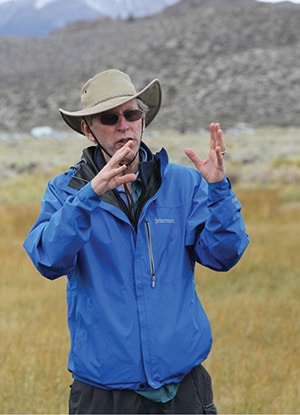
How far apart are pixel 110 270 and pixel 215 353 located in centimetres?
401

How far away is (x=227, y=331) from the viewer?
321 inches

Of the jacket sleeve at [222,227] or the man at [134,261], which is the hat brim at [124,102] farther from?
the jacket sleeve at [222,227]

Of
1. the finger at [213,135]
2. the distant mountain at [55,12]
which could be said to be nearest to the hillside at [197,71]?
the distant mountain at [55,12]

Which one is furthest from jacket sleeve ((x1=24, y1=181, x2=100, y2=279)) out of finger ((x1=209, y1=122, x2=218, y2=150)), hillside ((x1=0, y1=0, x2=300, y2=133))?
hillside ((x1=0, y1=0, x2=300, y2=133))

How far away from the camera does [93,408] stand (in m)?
3.28

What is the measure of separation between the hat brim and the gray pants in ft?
3.49

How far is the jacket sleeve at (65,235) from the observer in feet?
10.1

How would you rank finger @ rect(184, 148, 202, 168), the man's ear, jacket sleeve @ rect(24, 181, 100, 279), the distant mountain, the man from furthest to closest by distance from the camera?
the distant mountain < the man's ear < finger @ rect(184, 148, 202, 168) < the man < jacket sleeve @ rect(24, 181, 100, 279)

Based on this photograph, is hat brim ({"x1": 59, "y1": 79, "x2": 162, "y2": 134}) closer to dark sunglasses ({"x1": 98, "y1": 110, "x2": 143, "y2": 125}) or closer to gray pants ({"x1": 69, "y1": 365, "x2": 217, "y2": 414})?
dark sunglasses ({"x1": 98, "y1": 110, "x2": 143, "y2": 125})

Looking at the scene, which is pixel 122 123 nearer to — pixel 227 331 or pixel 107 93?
pixel 107 93

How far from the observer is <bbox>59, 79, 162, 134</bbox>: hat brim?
133 inches

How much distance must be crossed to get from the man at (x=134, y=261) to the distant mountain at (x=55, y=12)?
11251cm

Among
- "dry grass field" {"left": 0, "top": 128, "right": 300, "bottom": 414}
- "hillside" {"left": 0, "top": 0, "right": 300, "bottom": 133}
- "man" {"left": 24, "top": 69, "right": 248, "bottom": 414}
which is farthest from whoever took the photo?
"hillside" {"left": 0, "top": 0, "right": 300, "bottom": 133}

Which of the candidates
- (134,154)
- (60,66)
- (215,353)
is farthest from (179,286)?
(60,66)
